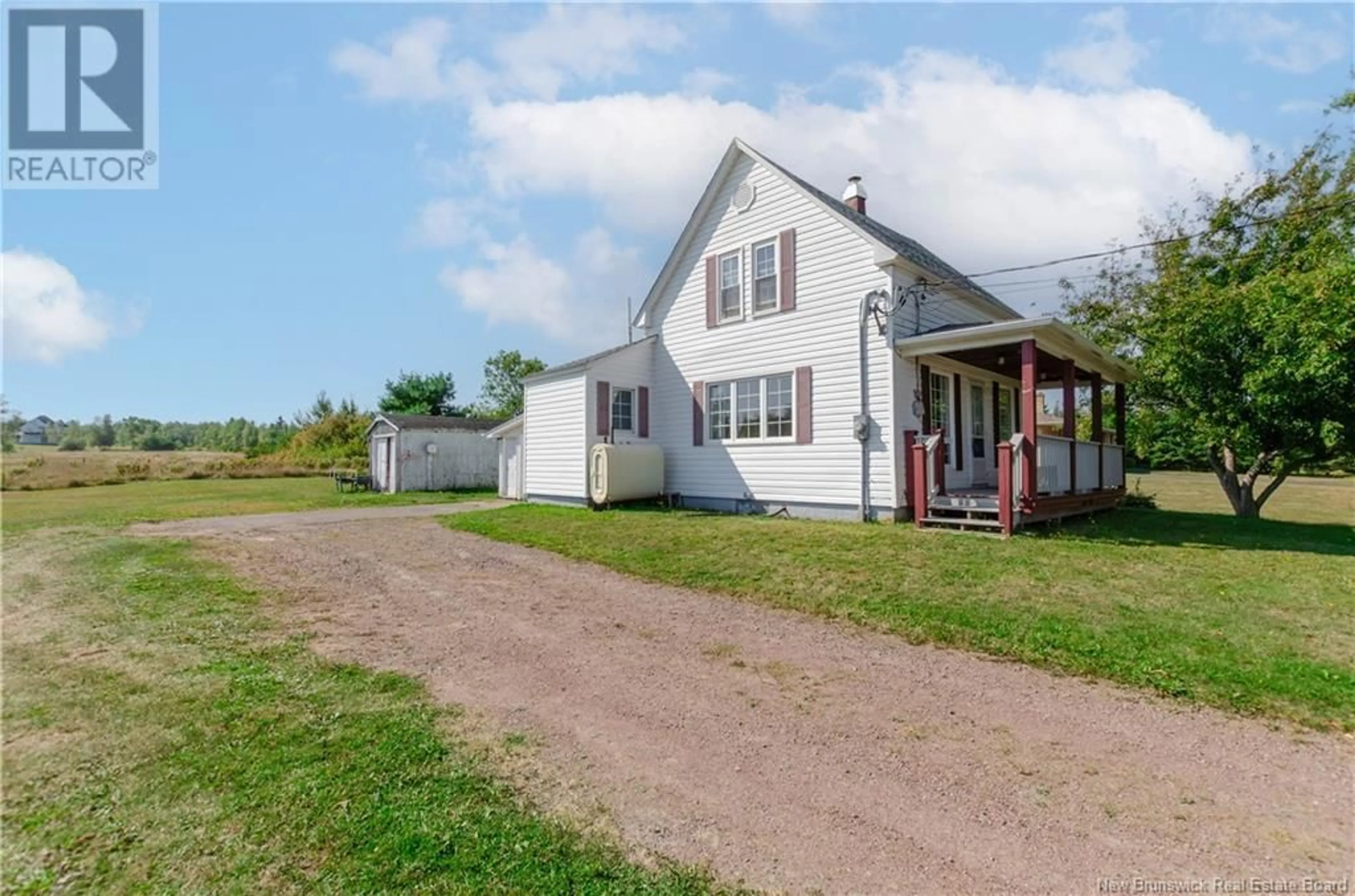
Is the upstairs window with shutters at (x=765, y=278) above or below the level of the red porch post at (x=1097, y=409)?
above

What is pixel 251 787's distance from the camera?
2.92m

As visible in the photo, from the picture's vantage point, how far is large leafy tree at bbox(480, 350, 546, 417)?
45125 millimetres

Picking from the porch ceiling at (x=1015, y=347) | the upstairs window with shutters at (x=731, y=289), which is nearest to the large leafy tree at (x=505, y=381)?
the upstairs window with shutters at (x=731, y=289)

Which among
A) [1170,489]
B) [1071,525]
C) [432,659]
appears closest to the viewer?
[432,659]

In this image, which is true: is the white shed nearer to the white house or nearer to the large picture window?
the white house

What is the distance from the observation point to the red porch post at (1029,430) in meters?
9.38

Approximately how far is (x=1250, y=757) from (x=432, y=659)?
5.40 metres

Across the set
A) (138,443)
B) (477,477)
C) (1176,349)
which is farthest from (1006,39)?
(138,443)

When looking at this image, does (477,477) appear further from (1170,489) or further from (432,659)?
(1170,489)

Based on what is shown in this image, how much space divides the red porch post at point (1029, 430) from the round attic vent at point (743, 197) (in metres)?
6.78

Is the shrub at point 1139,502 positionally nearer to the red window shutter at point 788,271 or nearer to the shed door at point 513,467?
the red window shutter at point 788,271

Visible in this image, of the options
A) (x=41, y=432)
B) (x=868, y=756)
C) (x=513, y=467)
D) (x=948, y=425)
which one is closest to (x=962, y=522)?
(x=948, y=425)

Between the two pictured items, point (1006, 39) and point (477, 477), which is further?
point (477, 477)

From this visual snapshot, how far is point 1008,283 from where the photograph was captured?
41.7 feet
